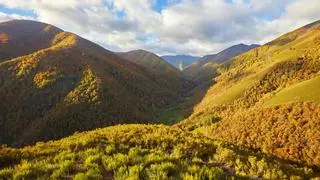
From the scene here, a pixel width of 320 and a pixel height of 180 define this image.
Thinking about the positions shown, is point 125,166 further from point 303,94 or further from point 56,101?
point 56,101

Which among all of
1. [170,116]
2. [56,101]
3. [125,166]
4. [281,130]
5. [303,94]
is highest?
[303,94]

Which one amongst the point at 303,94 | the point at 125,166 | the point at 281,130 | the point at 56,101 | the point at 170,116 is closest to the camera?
the point at 125,166

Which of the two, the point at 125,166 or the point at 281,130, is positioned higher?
the point at 125,166

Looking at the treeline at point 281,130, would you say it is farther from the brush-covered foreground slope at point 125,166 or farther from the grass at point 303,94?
the brush-covered foreground slope at point 125,166

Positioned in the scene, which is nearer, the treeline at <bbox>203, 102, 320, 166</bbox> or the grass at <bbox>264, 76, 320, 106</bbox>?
the treeline at <bbox>203, 102, 320, 166</bbox>

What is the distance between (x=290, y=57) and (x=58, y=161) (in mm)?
187516

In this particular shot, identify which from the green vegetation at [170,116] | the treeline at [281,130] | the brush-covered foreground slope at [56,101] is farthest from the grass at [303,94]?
the brush-covered foreground slope at [56,101]

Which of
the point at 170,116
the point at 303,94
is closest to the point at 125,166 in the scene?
the point at 303,94

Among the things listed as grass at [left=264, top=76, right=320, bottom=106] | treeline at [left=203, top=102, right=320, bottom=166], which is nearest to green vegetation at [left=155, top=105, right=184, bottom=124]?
treeline at [left=203, top=102, right=320, bottom=166]

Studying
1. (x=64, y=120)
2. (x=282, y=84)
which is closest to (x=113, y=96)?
(x=64, y=120)

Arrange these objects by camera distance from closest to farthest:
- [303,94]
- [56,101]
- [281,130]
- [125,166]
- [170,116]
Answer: [125,166], [281,130], [303,94], [56,101], [170,116]

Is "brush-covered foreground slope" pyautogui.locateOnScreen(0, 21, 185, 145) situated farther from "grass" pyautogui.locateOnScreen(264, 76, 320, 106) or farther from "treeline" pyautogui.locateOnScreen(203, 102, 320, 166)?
"grass" pyautogui.locateOnScreen(264, 76, 320, 106)

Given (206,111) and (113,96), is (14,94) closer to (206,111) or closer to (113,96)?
(113,96)

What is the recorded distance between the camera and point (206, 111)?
153m
